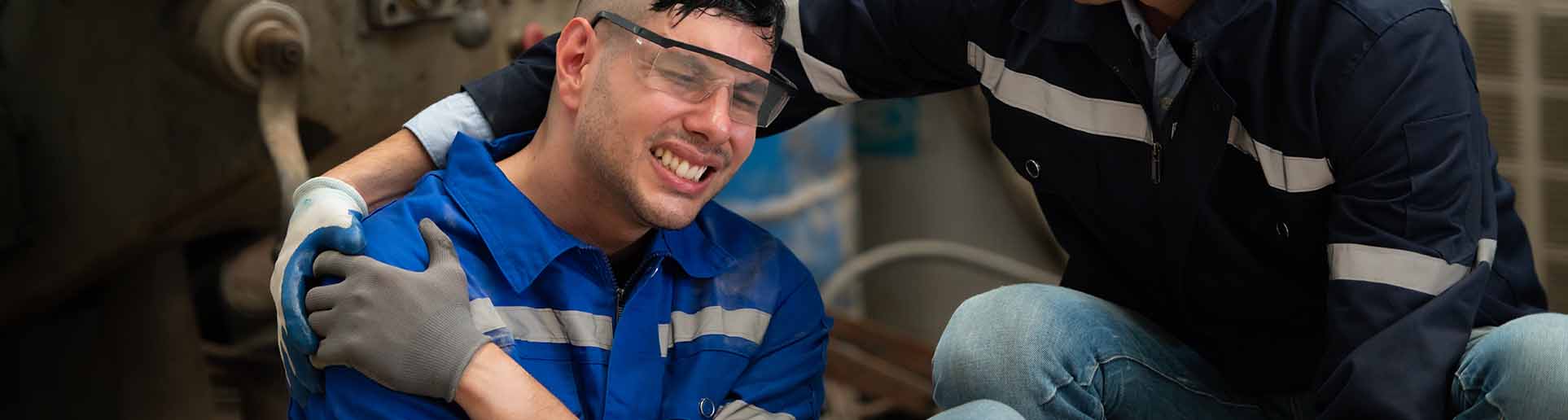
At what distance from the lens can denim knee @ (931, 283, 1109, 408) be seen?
1.80m

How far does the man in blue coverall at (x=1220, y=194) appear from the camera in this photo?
1.53m

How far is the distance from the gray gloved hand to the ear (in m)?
0.30

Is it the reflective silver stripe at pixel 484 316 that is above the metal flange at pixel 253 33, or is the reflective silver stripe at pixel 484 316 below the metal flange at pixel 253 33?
below

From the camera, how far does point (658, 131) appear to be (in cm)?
171

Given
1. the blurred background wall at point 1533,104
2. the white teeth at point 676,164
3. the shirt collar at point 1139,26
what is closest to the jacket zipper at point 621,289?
the white teeth at point 676,164

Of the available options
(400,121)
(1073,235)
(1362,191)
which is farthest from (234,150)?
(1362,191)

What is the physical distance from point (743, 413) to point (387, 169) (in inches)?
20.6

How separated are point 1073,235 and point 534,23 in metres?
1.17

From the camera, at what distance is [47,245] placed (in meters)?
2.57

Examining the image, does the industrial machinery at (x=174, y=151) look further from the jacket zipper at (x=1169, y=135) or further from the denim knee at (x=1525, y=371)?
the denim knee at (x=1525, y=371)

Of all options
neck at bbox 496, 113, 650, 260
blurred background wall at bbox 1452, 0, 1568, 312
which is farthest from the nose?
blurred background wall at bbox 1452, 0, 1568, 312

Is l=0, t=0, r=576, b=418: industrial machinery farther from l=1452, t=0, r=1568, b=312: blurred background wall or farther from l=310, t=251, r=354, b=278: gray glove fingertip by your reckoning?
l=1452, t=0, r=1568, b=312: blurred background wall

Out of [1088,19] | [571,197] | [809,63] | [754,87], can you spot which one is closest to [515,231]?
[571,197]

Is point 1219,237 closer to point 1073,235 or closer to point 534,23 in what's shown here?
point 1073,235
